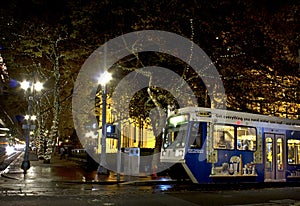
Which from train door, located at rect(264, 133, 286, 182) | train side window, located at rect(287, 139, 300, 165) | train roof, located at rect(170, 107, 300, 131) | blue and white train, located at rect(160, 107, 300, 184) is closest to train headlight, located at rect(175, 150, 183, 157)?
blue and white train, located at rect(160, 107, 300, 184)

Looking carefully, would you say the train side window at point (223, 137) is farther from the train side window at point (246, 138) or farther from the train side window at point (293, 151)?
the train side window at point (293, 151)

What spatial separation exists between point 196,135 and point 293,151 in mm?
6040

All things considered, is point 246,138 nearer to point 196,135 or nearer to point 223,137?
point 223,137

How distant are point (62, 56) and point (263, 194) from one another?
70.4ft

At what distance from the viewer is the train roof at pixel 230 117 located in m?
18.1

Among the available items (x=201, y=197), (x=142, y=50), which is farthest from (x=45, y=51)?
(x=201, y=197)

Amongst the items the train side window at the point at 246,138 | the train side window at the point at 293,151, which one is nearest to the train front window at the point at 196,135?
the train side window at the point at 246,138

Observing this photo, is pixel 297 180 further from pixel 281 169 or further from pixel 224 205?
pixel 224 205

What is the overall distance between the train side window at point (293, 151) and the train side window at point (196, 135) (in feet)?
18.1

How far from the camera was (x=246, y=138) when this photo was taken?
19.4 m

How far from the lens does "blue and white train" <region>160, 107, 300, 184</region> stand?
59.2ft

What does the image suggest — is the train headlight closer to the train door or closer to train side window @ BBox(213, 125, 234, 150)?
train side window @ BBox(213, 125, 234, 150)

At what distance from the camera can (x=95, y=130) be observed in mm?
60969

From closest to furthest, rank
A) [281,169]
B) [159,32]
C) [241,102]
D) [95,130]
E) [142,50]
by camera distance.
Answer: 1. [281,169]
2. [159,32]
3. [142,50]
4. [241,102]
5. [95,130]
